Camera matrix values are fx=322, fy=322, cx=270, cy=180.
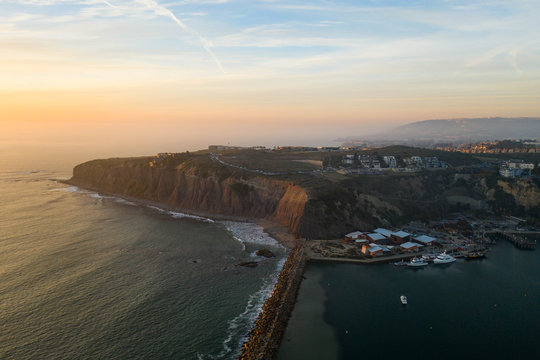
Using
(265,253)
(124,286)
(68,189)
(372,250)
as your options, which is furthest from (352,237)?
(68,189)

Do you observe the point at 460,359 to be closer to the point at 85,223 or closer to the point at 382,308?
the point at 382,308

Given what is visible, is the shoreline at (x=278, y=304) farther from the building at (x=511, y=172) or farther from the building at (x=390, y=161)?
the building at (x=511, y=172)

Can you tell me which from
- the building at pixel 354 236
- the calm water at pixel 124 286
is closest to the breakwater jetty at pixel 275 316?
the calm water at pixel 124 286

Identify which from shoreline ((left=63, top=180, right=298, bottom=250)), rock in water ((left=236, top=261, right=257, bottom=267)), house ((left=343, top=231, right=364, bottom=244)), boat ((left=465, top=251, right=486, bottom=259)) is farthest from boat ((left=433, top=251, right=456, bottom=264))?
rock in water ((left=236, top=261, right=257, bottom=267))

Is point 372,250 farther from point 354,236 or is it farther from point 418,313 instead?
point 418,313

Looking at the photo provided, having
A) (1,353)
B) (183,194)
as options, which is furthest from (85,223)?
(1,353)

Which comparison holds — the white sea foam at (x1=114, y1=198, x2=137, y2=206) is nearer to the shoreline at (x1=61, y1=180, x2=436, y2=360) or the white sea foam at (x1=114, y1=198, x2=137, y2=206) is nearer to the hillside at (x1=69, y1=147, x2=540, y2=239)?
the hillside at (x1=69, y1=147, x2=540, y2=239)
